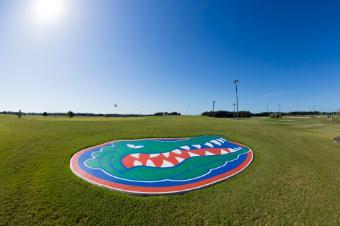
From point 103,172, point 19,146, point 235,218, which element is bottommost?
point 235,218

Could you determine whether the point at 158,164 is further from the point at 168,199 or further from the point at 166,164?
the point at 168,199

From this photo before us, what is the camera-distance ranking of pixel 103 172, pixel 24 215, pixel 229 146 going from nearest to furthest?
1. pixel 24 215
2. pixel 103 172
3. pixel 229 146

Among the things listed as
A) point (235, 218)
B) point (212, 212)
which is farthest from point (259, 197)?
point (212, 212)

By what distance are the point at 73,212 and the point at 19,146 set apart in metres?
8.71

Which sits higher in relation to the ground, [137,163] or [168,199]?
[137,163]

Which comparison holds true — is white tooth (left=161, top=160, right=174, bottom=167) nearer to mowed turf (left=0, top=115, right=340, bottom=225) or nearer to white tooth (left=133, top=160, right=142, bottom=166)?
white tooth (left=133, top=160, right=142, bottom=166)

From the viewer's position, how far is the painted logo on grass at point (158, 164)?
7402mm

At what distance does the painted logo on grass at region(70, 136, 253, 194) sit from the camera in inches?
291

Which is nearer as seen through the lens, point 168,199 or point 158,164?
point 168,199

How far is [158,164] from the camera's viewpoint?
9531mm

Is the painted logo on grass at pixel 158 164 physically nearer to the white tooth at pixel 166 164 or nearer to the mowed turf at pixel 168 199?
the white tooth at pixel 166 164

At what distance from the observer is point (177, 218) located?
5648 millimetres

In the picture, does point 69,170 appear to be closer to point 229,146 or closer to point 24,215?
point 24,215

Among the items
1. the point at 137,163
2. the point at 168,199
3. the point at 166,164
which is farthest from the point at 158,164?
the point at 168,199
